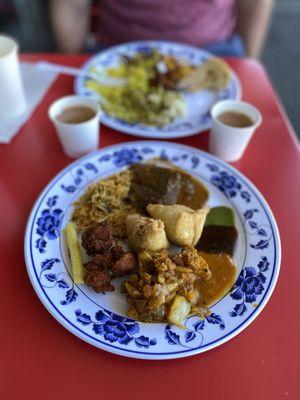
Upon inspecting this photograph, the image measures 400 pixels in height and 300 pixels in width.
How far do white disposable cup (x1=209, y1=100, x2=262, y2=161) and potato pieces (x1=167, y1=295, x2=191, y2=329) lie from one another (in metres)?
0.80

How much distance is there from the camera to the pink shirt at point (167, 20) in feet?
7.79

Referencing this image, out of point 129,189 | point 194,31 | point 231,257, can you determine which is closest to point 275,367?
point 231,257

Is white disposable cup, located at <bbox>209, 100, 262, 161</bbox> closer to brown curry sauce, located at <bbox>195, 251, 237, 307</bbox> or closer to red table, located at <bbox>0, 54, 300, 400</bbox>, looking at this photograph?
red table, located at <bbox>0, 54, 300, 400</bbox>

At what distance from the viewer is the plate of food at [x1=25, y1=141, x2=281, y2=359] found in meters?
1.10

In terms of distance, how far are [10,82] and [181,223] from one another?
1.15 m

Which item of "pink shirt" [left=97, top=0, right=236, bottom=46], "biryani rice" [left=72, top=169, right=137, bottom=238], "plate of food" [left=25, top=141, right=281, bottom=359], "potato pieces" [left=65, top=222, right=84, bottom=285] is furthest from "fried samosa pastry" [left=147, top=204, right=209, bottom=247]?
"pink shirt" [left=97, top=0, right=236, bottom=46]

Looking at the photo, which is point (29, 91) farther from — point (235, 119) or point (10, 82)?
point (235, 119)

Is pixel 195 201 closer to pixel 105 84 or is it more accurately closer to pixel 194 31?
pixel 105 84

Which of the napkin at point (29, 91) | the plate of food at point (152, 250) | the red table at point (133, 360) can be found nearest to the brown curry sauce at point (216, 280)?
the plate of food at point (152, 250)

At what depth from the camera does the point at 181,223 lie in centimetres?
130

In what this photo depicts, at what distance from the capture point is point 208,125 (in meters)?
1.78

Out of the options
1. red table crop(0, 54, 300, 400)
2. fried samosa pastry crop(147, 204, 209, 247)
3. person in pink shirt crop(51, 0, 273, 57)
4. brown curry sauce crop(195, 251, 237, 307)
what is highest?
person in pink shirt crop(51, 0, 273, 57)

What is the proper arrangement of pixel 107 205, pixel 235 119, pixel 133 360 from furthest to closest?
1. pixel 235 119
2. pixel 107 205
3. pixel 133 360

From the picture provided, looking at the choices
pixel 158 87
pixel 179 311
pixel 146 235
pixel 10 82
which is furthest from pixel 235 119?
pixel 10 82
